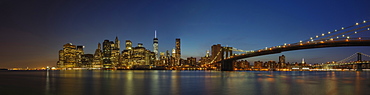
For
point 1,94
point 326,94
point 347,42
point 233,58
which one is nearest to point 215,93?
point 326,94

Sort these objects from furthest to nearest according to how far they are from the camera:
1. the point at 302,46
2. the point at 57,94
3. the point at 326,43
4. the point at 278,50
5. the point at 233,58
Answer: the point at 233,58
the point at 278,50
the point at 302,46
the point at 326,43
the point at 57,94

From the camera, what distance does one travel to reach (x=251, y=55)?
81625mm

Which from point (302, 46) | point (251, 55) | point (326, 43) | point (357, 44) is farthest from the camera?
point (251, 55)

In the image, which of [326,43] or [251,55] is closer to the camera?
[326,43]

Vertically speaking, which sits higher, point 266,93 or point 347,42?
point 347,42

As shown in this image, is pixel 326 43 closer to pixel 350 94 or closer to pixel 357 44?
pixel 357 44

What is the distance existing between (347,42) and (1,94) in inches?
2078

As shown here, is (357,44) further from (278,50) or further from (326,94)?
(326,94)

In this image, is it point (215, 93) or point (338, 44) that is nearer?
point (215, 93)

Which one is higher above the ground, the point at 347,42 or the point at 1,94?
the point at 347,42

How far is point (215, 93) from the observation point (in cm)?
1881

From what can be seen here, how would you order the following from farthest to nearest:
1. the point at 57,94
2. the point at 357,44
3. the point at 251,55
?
the point at 251,55
the point at 357,44
the point at 57,94

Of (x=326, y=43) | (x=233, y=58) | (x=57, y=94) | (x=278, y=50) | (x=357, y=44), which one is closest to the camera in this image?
(x=57, y=94)

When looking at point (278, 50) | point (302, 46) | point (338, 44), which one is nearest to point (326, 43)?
point (338, 44)
